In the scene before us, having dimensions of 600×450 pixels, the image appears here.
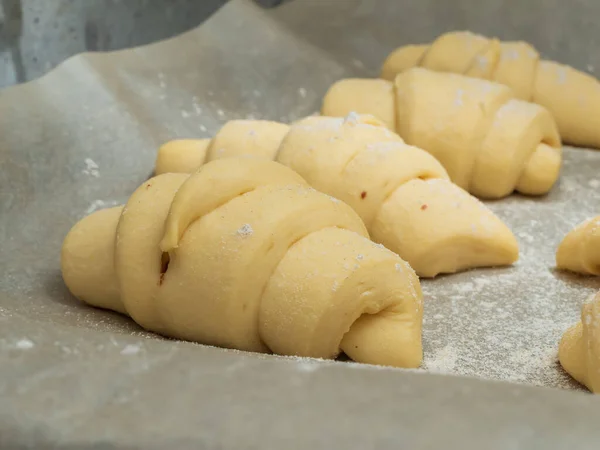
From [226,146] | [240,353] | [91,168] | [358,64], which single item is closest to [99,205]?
[91,168]

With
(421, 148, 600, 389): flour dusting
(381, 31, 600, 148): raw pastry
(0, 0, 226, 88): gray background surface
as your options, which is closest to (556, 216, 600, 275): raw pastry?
(421, 148, 600, 389): flour dusting

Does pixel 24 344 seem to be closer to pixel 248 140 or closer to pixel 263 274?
pixel 263 274

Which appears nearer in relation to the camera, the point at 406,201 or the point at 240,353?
the point at 240,353

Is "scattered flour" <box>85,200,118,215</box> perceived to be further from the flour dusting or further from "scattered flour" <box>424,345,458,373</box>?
"scattered flour" <box>424,345,458,373</box>

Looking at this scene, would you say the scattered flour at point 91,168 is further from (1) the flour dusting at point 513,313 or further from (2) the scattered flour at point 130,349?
(2) the scattered flour at point 130,349

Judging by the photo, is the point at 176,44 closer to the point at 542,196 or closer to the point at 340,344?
the point at 542,196

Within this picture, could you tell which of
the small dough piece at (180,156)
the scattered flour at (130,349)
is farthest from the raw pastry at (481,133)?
the scattered flour at (130,349)

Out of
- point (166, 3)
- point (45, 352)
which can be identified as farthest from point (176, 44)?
point (45, 352)
